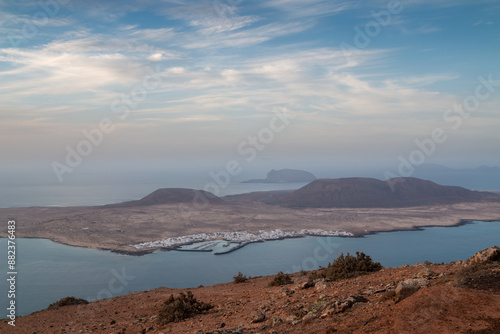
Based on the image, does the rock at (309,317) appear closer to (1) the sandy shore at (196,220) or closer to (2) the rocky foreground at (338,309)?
(2) the rocky foreground at (338,309)

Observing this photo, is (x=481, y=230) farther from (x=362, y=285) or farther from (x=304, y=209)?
(x=362, y=285)

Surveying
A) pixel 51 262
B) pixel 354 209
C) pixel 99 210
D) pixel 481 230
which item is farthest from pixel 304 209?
pixel 51 262

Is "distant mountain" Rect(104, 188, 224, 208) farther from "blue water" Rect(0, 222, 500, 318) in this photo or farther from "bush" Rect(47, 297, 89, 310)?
"bush" Rect(47, 297, 89, 310)

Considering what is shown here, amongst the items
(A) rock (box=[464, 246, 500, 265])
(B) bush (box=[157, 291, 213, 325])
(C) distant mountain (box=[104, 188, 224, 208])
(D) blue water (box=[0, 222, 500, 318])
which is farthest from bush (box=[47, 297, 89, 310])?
(C) distant mountain (box=[104, 188, 224, 208])

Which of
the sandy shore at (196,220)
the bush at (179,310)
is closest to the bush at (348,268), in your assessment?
the bush at (179,310)

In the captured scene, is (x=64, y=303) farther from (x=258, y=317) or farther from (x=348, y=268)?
(x=348, y=268)

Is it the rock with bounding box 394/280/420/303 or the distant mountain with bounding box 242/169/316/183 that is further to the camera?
the distant mountain with bounding box 242/169/316/183

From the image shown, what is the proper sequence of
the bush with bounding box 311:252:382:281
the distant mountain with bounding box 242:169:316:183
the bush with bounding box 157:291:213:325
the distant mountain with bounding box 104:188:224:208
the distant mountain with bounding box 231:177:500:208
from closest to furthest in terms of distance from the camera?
the bush with bounding box 157:291:213:325
the bush with bounding box 311:252:382:281
the distant mountain with bounding box 104:188:224:208
the distant mountain with bounding box 231:177:500:208
the distant mountain with bounding box 242:169:316:183

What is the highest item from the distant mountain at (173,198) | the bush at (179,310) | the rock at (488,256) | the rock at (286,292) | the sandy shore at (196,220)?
the distant mountain at (173,198)
